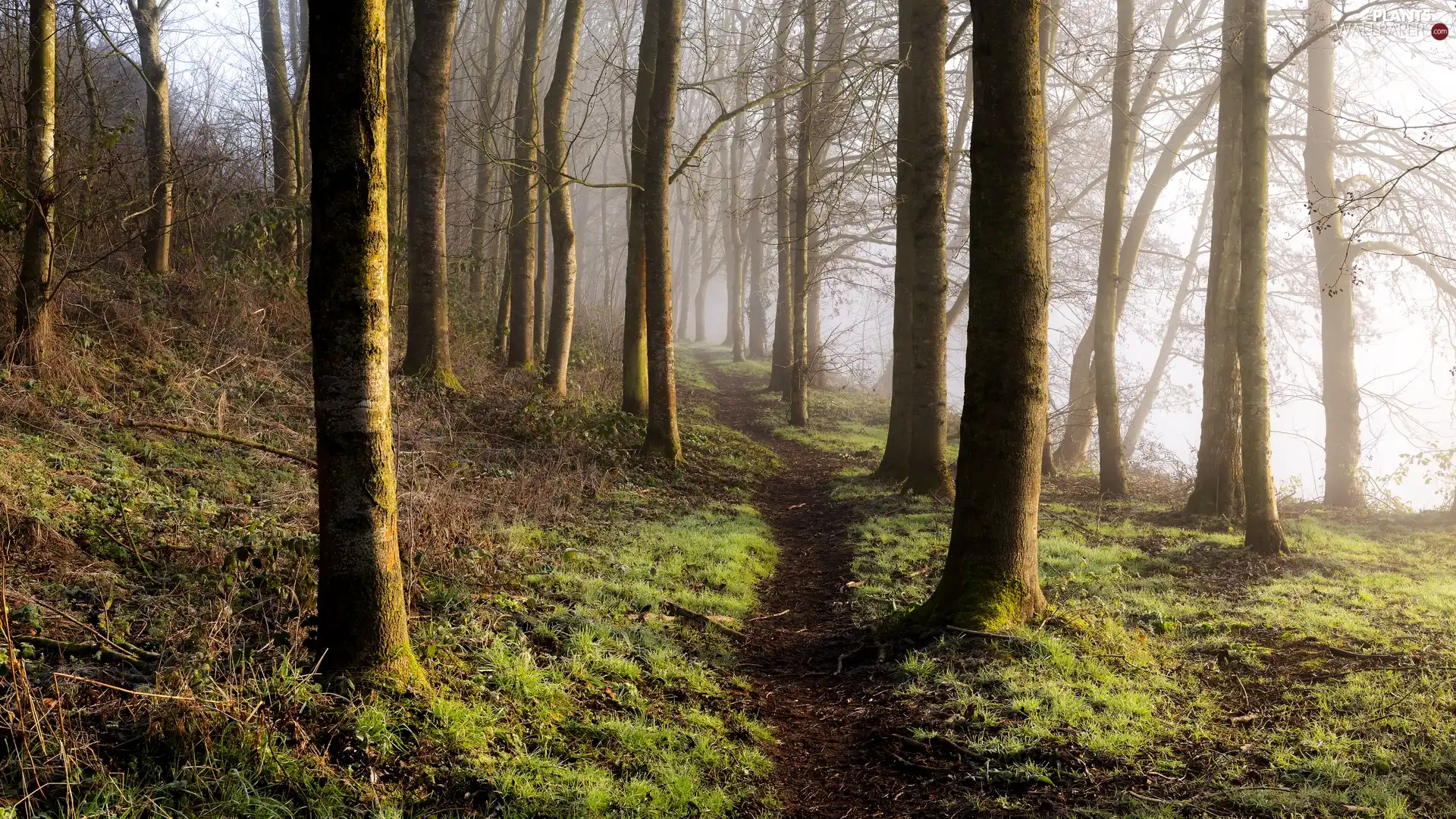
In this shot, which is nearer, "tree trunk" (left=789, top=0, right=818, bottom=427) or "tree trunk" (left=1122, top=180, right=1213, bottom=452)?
"tree trunk" (left=789, top=0, right=818, bottom=427)

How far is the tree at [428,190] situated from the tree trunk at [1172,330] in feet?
70.8

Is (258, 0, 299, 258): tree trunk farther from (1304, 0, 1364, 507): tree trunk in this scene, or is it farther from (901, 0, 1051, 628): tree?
(1304, 0, 1364, 507): tree trunk

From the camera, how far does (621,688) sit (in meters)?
4.96

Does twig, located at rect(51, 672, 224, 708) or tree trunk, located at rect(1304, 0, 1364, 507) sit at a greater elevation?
tree trunk, located at rect(1304, 0, 1364, 507)

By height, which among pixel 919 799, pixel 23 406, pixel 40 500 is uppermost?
pixel 23 406

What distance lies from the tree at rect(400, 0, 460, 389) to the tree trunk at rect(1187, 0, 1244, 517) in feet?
35.5

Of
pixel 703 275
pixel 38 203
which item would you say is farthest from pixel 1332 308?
pixel 703 275

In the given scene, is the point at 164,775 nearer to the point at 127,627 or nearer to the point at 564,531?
the point at 127,627

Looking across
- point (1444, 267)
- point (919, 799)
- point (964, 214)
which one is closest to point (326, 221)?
point (919, 799)

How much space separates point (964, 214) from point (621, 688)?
22.3m

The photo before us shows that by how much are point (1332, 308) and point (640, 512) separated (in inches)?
620

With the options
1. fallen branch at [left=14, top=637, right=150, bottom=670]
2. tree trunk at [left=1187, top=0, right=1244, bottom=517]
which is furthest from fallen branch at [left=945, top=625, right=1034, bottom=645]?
tree trunk at [left=1187, top=0, right=1244, bottom=517]

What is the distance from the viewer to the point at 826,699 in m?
5.51

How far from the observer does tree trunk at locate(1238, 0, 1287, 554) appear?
9.19 meters
